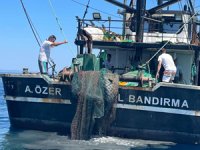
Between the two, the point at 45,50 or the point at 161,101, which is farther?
the point at 45,50

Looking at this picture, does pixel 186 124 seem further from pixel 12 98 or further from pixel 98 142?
pixel 12 98

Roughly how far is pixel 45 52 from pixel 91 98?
8.62 ft

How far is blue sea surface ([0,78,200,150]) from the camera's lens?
1217 cm

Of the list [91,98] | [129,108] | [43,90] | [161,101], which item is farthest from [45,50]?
[161,101]

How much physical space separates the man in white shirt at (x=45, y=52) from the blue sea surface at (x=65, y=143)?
6.93 ft

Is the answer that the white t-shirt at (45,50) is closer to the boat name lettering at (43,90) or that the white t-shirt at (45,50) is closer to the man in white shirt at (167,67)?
the boat name lettering at (43,90)

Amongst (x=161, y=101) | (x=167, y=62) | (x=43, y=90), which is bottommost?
(x=161, y=101)

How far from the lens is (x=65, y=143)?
12.7 m

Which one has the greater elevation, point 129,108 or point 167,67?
point 167,67

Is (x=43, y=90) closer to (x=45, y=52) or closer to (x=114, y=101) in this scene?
(x=45, y=52)

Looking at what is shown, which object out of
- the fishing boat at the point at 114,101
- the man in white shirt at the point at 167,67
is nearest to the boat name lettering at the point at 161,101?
the fishing boat at the point at 114,101

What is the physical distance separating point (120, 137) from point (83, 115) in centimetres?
153

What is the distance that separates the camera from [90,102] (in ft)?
43.4

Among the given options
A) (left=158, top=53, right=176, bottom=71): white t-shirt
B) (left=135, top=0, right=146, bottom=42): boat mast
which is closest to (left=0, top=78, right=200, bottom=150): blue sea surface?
(left=158, top=53, right=176, bottom=71): white t-shirt
